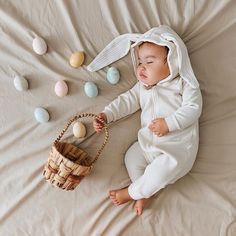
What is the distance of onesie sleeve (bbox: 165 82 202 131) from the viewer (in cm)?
119

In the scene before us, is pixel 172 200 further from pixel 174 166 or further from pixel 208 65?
pixel 208 65

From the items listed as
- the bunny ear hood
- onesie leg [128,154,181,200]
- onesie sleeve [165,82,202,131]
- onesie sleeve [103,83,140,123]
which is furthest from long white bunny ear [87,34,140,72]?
onesie leg [128,154,181,200]

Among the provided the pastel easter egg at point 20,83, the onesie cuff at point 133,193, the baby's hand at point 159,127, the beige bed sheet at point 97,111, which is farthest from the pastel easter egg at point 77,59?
the onesie cuff at point 133,193

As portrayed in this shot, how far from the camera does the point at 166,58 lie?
47.3 inches

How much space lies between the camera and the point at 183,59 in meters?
1.19

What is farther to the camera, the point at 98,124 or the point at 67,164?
the point at 98,124

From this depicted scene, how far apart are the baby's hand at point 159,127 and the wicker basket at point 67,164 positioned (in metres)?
0.14

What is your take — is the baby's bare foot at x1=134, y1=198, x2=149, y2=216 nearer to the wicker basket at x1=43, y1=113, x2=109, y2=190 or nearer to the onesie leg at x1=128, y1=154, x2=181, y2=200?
the onesie leg at x1=128, y1=154, x2=181, y2=200

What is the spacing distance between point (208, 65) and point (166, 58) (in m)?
0.17

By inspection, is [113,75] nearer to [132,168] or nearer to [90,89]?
[90,89]

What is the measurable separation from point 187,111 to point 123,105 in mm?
193

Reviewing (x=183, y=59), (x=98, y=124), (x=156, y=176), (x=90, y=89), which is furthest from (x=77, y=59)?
(x=156, y=176)

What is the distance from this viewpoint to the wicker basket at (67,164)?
44.2 inches

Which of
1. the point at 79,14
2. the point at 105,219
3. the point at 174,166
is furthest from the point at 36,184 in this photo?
the point at 79,14
